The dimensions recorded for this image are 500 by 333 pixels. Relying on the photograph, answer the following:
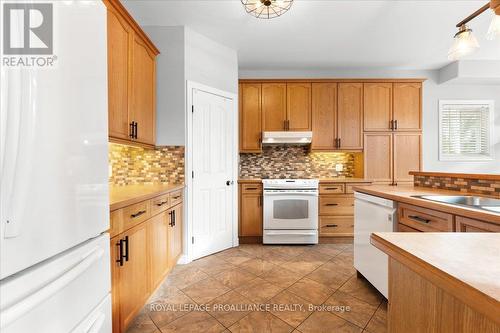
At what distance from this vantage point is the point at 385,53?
133 inches

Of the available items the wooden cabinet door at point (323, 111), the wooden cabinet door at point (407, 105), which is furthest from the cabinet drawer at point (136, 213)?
the wooden cabinet door at point (407, 105)

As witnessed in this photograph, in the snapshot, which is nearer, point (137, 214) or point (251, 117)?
point (137, 214)

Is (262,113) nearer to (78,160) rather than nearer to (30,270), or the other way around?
(78,160)

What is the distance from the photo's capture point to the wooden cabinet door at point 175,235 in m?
2.23

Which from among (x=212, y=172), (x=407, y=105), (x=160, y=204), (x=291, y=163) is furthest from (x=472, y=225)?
(x=407, y=105)

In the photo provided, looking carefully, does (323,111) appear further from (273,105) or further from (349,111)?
(273,105)

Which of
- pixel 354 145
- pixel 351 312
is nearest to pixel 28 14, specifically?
pixel 351 312

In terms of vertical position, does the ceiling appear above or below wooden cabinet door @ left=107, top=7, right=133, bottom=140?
above

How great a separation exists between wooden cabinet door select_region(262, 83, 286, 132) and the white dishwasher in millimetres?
1823

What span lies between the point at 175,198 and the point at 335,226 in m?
2.31

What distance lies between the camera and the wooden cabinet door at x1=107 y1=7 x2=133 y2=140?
5.68ft

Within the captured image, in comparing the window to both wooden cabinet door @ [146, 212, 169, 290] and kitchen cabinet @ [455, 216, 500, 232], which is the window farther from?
wooden cabinet door @ [146, 212, 169, 290]

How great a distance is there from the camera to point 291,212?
3.23 m
